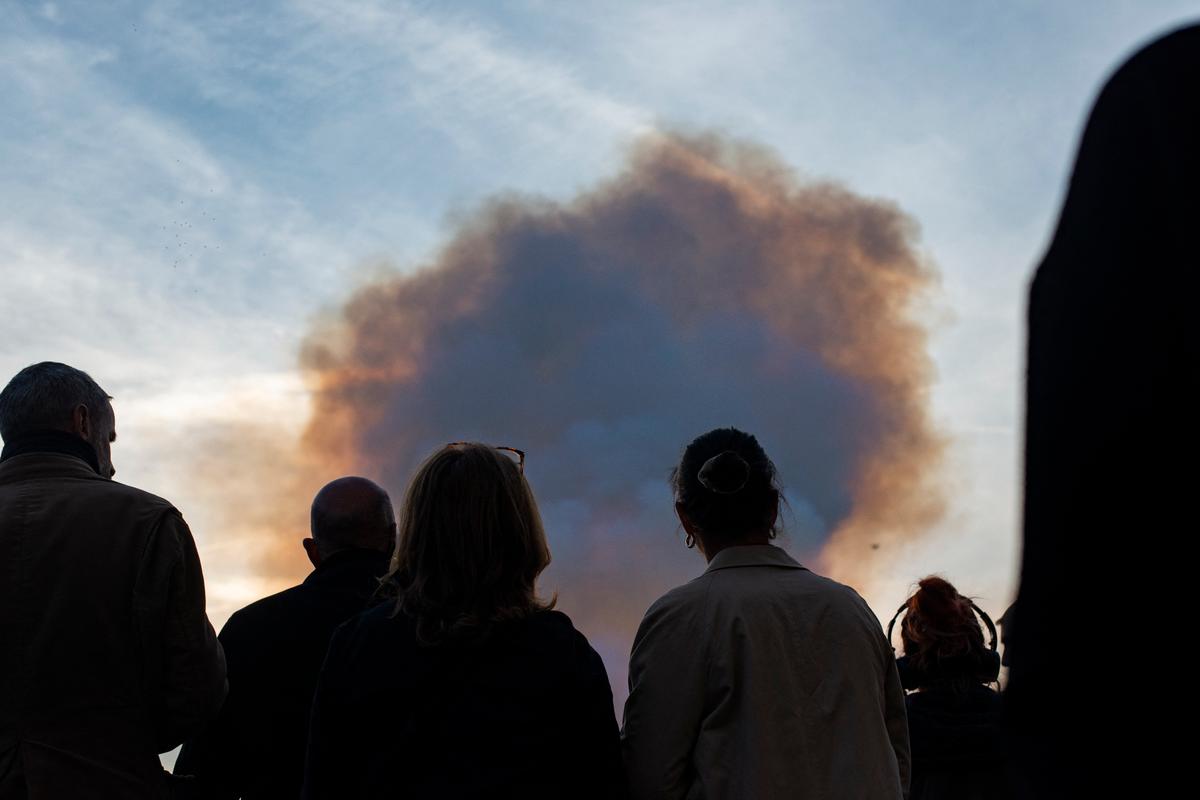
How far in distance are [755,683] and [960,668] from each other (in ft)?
9.77

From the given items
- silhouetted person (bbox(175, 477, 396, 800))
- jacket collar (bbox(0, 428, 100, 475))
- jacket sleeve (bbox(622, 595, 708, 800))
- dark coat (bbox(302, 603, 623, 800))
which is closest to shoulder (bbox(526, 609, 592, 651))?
dark coat (bbox(302, 603, 623, 800))

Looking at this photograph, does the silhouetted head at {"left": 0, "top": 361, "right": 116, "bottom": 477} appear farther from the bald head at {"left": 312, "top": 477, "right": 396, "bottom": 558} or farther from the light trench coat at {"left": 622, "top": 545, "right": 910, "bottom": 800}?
the light trench coat at {"left": 622, "top": 545, "right": 910, "bottom": 800}

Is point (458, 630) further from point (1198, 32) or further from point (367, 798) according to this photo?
point (1198, 32)

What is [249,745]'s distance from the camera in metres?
5.16

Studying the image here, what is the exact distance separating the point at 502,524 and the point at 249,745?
200 cm

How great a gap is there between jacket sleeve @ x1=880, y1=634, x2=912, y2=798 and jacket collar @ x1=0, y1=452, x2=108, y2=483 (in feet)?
10.8

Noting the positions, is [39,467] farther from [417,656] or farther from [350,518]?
[417,656]

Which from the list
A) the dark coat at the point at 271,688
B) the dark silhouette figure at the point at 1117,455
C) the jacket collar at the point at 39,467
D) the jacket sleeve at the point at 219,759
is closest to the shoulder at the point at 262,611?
the dark coat at the point at 271,688

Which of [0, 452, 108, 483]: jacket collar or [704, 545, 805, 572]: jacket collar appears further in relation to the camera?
[0, 452, 108, 483]: jacket collar

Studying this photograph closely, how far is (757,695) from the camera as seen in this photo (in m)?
4.32

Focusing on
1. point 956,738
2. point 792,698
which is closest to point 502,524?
point 792,698

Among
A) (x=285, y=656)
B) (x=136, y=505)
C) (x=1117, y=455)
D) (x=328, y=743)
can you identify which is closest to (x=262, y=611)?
(x=285, y=656)

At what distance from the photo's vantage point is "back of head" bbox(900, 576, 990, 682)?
6.85m

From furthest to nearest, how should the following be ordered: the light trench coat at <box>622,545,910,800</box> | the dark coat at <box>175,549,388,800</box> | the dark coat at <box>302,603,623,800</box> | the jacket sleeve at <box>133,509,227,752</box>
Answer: the dark coat at <box>175,549,388,800</box> → the jacket sleeve at <box>133,509,227,752</box> → the light trench coat at <box>622,545,910,800</box> → the dark coat at <box>302,603,623,800</box>
